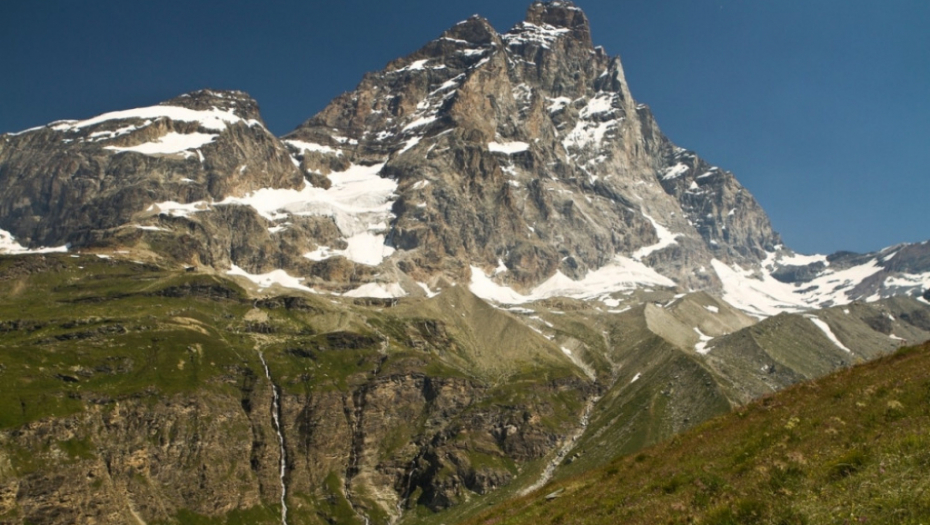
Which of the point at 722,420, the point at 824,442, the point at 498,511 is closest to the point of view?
the point at 824,442

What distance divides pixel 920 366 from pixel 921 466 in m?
11.9

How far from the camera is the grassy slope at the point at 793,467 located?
16.7 metres

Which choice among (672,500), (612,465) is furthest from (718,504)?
(612,465)

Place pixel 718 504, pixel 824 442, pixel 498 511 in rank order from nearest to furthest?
pixel 718 504 → pixel 824 442 → pixel 498 511

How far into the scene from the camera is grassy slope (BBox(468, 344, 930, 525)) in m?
16.7

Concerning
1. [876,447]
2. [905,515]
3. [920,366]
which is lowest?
[905,515]

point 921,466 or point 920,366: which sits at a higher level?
point 920,366

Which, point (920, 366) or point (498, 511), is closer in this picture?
point (920, 366)

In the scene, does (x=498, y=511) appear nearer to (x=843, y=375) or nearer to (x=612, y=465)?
(x=612, y=465)

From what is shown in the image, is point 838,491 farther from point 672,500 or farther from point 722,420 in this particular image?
point 722,420

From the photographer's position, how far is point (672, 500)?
2295 centimetres

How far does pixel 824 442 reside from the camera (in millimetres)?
22109

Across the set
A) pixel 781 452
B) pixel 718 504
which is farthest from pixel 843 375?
pixel 718 504

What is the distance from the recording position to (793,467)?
20641 mm
